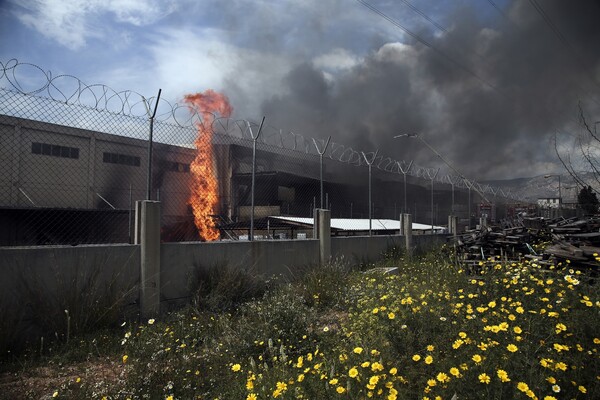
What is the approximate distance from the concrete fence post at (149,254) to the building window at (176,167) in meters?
10.4

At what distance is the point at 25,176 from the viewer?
16.3 meters

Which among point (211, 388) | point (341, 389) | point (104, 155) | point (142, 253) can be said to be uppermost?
point (104, 155)

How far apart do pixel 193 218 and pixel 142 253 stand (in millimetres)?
9242

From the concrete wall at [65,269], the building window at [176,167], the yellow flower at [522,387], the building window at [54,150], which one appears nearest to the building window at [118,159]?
the building window at [54,150]

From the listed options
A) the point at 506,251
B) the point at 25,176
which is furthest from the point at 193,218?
the point at 506,251

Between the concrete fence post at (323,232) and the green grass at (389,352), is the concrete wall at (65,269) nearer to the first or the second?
the green grass at (389,352)

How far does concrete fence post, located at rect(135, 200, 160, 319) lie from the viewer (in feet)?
21.3

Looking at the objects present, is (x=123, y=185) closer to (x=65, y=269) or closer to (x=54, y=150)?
(x=54, y=150)

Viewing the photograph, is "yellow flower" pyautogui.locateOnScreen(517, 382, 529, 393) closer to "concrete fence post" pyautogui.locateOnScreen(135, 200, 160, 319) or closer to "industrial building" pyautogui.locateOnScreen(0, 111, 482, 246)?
"concrete fence post" pyautogui.locateOnScreen(135, 200, 160, 319)

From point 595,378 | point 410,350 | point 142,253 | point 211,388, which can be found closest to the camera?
point 595,378

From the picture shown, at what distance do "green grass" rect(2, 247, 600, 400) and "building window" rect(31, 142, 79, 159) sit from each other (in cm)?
1360

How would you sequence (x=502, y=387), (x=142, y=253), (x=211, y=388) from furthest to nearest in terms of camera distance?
(x=142, y=253) < (x=211, y=388) < (x=502, y=387)

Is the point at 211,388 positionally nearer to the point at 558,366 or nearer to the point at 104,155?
the point at 558,366

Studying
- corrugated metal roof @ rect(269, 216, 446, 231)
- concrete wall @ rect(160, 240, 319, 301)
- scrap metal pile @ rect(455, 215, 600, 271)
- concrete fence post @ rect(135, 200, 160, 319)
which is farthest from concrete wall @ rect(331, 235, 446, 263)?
concrete fence post @ rect(135, 200, 160, 319)
